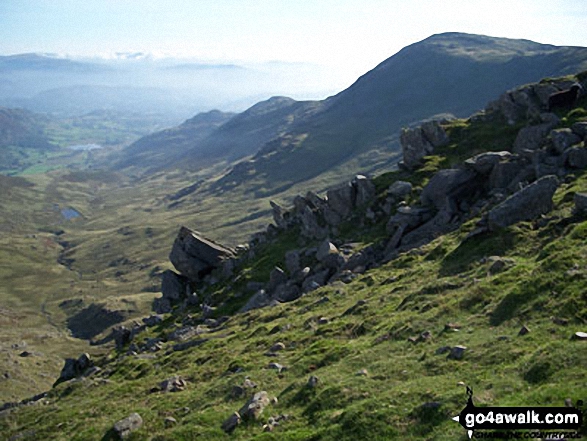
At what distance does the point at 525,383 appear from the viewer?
17.9m

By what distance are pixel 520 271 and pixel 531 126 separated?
3864cm

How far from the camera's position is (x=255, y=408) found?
2311cm

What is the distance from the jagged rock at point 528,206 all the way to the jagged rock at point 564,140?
13.3 meters

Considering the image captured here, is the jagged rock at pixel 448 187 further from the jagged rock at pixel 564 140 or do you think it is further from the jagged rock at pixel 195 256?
the jagged rock at pixel 195 256

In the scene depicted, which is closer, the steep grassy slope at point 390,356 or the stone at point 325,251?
the steep grassy slope at point 390,356

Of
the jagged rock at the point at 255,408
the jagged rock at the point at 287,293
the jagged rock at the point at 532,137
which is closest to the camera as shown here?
the jagged rock at the point at 255,408

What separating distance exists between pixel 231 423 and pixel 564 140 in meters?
44.1

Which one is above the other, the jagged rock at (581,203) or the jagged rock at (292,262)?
the jagged rock at (581,203)

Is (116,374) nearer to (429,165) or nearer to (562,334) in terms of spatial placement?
(562,334)

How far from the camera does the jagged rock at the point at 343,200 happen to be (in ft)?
225

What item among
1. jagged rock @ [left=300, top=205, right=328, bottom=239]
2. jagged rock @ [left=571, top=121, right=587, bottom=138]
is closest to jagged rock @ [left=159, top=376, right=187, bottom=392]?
jagged rock @ [left=300, top=205, right=328, bottom=239]

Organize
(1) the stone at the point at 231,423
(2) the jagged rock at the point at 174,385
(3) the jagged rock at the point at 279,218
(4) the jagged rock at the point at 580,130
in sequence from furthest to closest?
1. (3) the jagged rock at the point at 279,218
2. (4) the jagged rock at the point at 580,130
3. (2) the jagged rock at the point at 174,385
4. (1) the stone at the point at 231,423

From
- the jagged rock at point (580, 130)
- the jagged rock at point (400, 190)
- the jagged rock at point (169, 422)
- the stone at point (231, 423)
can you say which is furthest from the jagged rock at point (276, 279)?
the stone at point (231, 423)

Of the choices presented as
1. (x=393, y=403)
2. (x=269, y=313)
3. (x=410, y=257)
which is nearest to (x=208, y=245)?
(x=269, y=313)
